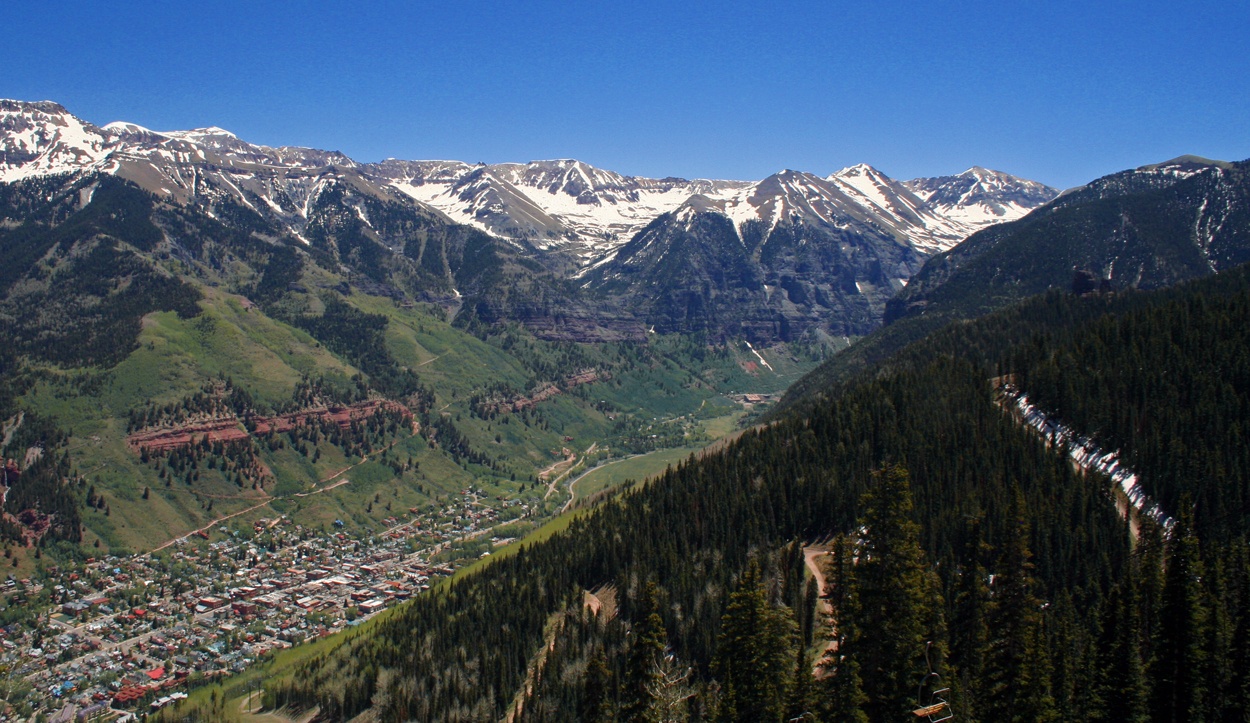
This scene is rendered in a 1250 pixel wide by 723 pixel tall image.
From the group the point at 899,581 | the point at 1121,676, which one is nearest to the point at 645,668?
the point at 899,581

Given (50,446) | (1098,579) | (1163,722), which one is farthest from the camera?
(50,446)

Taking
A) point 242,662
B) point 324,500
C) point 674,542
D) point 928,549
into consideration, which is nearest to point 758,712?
point 928,549

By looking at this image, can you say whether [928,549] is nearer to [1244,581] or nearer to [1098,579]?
[1098,579]

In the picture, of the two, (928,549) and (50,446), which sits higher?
(50,446)

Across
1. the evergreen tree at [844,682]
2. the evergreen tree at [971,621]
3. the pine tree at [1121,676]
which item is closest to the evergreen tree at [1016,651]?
the evergreen tree at [971,621]

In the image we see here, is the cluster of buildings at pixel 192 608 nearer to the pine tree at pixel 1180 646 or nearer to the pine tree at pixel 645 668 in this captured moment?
the pine tree at pixel 645 668

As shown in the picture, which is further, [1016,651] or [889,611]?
[1016,651]

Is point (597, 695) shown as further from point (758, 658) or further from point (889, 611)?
point (889, 611)

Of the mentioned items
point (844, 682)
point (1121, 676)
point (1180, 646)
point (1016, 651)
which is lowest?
point (1121, 676)

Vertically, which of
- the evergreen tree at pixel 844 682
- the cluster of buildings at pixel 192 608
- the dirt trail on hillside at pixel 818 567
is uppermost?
the evergreen tree at pixel 844 682
